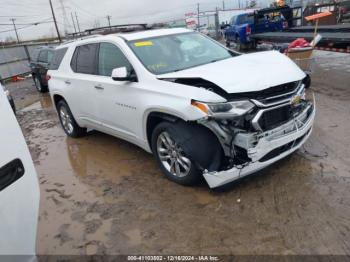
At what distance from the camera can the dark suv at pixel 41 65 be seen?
1309 cm

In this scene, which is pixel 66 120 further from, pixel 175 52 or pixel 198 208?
pixel 198 208

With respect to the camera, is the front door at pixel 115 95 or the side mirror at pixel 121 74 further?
the front door at pixel 115 95

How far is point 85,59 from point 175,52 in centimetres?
178

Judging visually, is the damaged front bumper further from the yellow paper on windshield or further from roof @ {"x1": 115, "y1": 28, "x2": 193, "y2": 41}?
roof @ {"x1": 115, "y1": 28, "x2": 193, "y2": 41}

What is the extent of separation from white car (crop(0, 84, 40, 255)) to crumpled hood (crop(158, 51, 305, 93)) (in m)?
2.25

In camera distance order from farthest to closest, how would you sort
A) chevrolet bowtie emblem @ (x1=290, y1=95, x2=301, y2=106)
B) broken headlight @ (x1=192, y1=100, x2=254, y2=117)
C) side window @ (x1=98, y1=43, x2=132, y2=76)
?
side window @ (x1=98, y1=43, x2=132, y2=76), chevrolet bowtie emblem @ (x1=290, y1=95, x2=301, y2=106), broken headlight @ (x1=192, y1=100, x2=254, y2=117)

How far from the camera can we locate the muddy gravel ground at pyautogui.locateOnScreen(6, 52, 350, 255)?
10.5ft

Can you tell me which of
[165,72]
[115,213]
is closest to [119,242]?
[115,213]

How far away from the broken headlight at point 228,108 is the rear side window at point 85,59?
2612 millimetres

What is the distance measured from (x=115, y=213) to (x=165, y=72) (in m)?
1.87

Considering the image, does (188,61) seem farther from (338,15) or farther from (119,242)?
(338,15)

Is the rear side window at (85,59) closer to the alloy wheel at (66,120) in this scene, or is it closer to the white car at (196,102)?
the white car at (196,102)

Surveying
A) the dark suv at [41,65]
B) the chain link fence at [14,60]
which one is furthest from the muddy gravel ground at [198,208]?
the chain link fence at [14,60]

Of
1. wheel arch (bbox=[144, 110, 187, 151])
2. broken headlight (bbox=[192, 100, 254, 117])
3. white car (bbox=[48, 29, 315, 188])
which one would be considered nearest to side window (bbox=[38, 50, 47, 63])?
white car (bbox=[48, 29, 315, 188])
